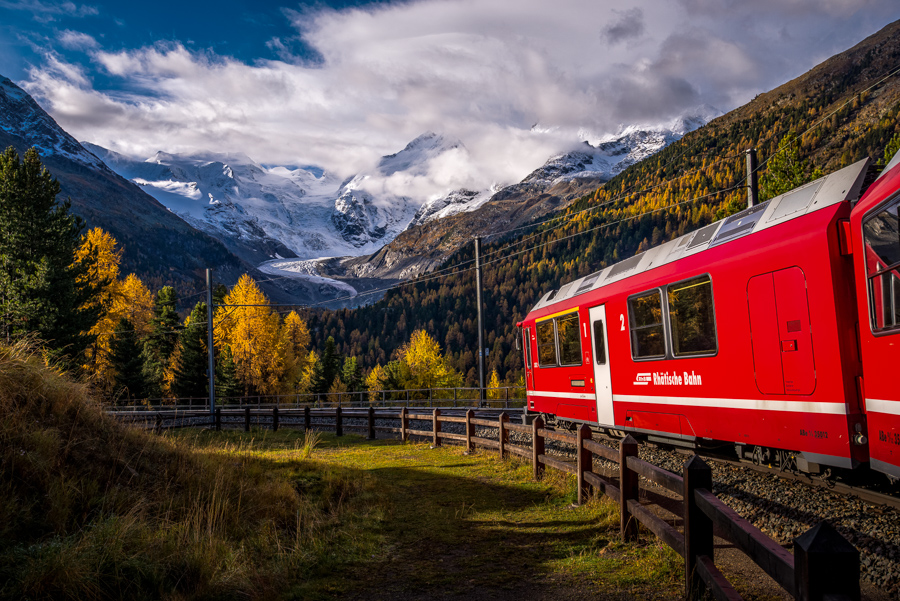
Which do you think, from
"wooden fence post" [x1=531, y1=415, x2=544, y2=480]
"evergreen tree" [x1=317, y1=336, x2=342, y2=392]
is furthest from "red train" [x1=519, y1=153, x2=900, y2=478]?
"evergreen tree" [x1=317, y1=336, x2=342, y2=392]

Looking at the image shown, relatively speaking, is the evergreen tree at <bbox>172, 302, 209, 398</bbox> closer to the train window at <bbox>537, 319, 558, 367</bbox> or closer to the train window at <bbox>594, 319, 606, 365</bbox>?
the train window at <bbox>537, 319, 558, 367</bbox>

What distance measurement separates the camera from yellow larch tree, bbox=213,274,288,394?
4931 cm

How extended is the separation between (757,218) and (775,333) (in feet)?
6.38

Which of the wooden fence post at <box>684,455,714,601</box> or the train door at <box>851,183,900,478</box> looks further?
the train door at <box>851,183,900,478</box>

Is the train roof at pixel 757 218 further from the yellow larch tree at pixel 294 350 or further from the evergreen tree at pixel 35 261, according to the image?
the yellow larch tree at pixel 294 350

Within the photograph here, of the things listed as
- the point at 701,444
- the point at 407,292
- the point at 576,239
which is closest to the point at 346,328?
the point at 407,292

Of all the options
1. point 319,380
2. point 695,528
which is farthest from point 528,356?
point 319,380

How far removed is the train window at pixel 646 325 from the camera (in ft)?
32.8

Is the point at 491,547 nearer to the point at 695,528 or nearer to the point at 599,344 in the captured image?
the point at 695,528

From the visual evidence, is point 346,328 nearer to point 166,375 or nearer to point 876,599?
point 166,375

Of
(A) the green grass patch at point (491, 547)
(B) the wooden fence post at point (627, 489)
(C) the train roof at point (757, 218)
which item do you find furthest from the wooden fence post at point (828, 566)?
(C) the train roof at point (757, 218)

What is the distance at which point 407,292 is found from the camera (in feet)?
493

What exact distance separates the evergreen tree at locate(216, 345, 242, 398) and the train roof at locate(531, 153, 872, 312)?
4336 centimetres

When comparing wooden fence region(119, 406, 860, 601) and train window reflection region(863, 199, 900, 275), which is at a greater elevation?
train window reflection region(863, 199, 900, 275)
